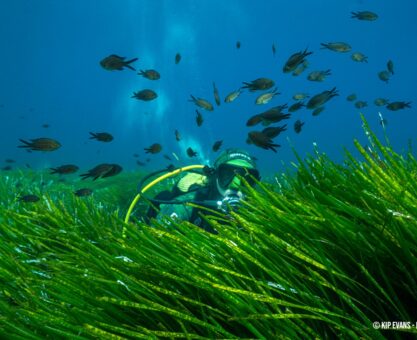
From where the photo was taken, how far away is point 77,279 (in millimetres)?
1373

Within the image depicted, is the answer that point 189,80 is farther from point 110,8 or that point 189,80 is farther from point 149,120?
point 110,8

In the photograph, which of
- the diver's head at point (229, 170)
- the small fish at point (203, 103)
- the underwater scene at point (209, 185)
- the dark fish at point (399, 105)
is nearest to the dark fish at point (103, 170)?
the underwater scene at point (209, 185)

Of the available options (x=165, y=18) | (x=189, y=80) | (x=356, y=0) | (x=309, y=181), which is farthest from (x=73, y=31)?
(x=309, y=181)

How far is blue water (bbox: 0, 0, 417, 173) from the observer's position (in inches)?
3686

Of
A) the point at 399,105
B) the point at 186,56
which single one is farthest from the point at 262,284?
the point at 186,56

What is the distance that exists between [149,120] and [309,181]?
179 meters

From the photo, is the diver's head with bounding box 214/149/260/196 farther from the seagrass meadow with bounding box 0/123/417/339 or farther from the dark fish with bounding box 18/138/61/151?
the seagrass meadow with bounding box 0/123/417/339

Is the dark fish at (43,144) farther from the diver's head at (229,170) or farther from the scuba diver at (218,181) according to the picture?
the diver's head at (229,170)

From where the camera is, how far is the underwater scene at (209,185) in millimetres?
1120

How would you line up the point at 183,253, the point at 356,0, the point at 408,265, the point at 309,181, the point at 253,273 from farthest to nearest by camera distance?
the point at 356,0
the point at 309,181
the point at 183,253
the point at 253,273
the point at 408,265

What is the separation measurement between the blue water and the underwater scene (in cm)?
100

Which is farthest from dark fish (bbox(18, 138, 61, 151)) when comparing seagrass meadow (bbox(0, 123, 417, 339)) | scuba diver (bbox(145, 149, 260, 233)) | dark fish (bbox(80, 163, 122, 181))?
seagrass meadow (bbox(0, 123, 417, 339))

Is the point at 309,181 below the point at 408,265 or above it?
above

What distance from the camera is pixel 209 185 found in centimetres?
580
